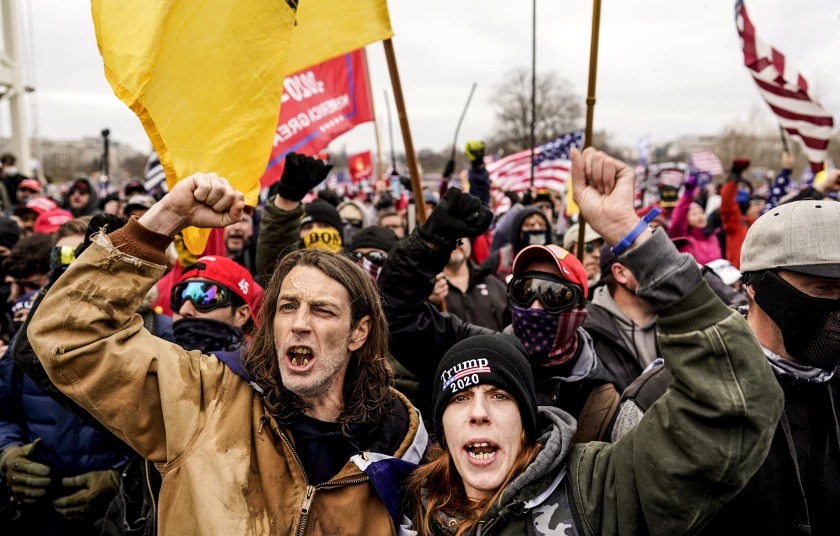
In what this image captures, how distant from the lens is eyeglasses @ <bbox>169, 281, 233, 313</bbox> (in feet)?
11.5

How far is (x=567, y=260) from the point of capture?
3.37 m

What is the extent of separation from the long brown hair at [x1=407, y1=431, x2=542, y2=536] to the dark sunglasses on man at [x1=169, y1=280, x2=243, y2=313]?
1.66m

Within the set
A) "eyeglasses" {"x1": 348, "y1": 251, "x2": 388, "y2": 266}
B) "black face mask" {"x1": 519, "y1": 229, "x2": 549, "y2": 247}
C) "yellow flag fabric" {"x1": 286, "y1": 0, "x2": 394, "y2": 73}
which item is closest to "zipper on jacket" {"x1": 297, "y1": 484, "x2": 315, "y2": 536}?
"yellow flag fabric" {"x1": 286, "y1": 0, "x2": 394, "y2": 73}

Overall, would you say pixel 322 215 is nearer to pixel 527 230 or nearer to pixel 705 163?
pixel 527 230

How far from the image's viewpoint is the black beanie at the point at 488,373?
7.65 ft

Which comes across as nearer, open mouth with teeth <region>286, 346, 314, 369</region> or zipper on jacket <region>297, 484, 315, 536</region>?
zipper on jacket <region>297, 484, 315, 536</region>

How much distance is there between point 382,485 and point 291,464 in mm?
329

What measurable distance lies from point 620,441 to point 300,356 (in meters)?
1.22

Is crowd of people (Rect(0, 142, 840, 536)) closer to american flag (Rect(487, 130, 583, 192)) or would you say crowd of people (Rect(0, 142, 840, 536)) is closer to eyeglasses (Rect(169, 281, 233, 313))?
eyeglasses (Rect(169, 281, 233, 313))

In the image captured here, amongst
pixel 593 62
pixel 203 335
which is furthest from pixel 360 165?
pixel 203 335

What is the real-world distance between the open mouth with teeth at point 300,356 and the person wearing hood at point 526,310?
0.75 metres

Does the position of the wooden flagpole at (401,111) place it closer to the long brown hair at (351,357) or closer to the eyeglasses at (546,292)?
the eyeglasses at (546,292)

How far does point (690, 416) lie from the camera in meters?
1.74

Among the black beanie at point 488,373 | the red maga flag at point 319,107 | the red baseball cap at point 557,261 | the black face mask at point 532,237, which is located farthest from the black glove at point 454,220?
the black face mask at point 532,237
